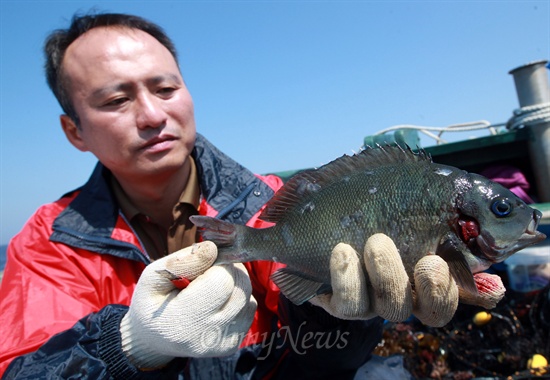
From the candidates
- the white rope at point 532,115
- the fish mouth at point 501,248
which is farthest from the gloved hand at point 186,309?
the white rope at point 532,115

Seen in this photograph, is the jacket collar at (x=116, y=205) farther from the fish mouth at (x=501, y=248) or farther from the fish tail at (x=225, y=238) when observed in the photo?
the fish mouth at (x=501, y=248)

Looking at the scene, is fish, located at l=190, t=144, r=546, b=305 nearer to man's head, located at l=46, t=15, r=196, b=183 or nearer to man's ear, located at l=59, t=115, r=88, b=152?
man's head, located at l=46, t=15, r=196, b=183

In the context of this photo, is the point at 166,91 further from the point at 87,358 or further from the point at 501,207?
the point at 501,207

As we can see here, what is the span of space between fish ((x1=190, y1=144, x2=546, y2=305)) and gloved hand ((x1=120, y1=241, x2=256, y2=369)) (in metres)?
0.10

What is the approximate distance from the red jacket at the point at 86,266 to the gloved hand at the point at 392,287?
93cm

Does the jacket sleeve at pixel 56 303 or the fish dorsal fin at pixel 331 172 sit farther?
the jacket sleeve at pixel 56 303

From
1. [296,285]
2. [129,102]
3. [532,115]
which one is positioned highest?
[129,102]

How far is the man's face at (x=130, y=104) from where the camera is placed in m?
2.67

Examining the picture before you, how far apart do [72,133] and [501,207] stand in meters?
2.87

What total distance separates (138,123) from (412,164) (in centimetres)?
168

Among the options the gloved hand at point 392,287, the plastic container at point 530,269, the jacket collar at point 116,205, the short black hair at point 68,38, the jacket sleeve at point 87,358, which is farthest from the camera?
the plastic container at point 530,269

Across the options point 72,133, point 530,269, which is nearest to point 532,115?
point 530,269

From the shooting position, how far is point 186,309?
193 centimetres

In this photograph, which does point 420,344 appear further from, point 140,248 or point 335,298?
point 140,248
